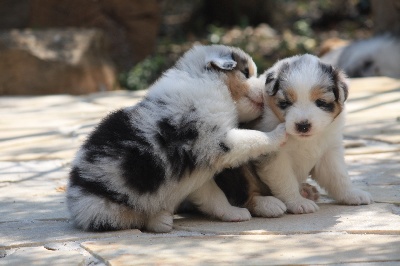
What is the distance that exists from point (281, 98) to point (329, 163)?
1.94 feet

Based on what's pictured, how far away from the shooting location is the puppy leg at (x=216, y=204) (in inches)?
180

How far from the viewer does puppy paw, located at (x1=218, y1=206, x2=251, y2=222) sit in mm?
4578

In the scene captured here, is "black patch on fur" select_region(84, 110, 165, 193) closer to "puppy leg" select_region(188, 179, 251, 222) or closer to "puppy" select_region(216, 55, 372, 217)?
"puppy leg" select_region(188, 179, 251, 222)

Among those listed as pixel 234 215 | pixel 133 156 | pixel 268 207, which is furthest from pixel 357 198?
pixel 133 156

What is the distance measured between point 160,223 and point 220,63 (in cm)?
100

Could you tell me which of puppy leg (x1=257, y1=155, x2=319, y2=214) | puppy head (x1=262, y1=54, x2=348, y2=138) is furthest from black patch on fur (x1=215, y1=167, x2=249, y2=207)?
puppy head (x1=262, y1=54, x2=348, y2=138)

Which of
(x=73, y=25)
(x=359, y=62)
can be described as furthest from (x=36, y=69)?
(x=359, y=62)

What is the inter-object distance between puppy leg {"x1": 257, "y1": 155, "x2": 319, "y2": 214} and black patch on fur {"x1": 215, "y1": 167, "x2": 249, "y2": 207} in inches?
4.9

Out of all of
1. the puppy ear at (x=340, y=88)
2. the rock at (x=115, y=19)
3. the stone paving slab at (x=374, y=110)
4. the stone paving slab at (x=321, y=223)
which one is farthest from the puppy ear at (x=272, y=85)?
the rock at (x=115, y=19)

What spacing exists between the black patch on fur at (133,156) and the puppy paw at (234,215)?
52 cm

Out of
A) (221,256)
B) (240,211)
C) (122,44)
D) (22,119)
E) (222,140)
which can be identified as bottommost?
(221,256)

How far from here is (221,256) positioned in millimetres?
3670

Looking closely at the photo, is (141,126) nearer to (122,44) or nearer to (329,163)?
(329,163)

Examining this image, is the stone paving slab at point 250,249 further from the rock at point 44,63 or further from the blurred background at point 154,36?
the blurred background at point 154,36
